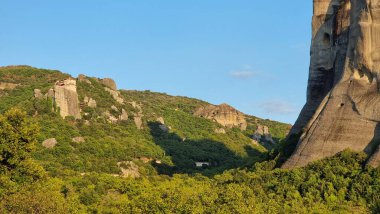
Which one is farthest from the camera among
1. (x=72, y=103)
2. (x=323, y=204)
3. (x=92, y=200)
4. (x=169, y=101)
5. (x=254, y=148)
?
(x=169, y=101)

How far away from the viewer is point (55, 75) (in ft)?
386

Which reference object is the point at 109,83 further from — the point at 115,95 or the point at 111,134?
the point at 111,134

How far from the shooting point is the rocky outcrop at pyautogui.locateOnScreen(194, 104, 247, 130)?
133500 millimetres

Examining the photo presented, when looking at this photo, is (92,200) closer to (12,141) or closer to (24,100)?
(12,141)

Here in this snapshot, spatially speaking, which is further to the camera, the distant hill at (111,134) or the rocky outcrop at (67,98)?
the rocky outcrop at (67,98)

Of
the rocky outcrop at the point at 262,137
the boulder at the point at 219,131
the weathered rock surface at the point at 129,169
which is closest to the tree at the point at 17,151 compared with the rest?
the weathered rock surface at the point at 129,169

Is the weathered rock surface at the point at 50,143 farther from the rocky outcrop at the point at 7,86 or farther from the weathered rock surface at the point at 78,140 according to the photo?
the rocky outcrop at the point at 7,86

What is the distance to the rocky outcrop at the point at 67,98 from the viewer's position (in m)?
86.2

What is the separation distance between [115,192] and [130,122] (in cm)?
4501

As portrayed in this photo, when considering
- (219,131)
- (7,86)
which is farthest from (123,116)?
(219,131)

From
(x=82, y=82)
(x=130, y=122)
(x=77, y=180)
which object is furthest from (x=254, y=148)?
(x=77, y=180)

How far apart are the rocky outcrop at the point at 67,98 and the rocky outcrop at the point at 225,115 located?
46.8 meters

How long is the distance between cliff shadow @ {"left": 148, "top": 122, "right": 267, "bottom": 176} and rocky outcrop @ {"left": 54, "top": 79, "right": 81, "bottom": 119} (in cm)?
1277

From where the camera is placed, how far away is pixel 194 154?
94.5 metres
